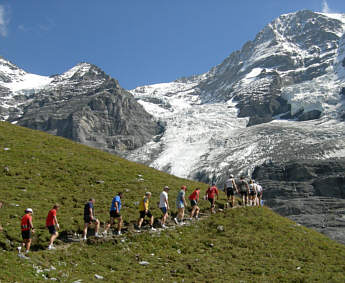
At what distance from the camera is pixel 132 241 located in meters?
24.8

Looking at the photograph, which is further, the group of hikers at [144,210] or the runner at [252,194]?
the runner at [252,194]

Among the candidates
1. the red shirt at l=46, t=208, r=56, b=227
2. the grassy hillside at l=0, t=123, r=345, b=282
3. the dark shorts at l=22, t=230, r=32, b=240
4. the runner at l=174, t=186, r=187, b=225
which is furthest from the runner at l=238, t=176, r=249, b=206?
the dark shorts at l=22, t=230, r=32, b=240

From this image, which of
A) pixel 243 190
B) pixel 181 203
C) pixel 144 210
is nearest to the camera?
pixel 144 210

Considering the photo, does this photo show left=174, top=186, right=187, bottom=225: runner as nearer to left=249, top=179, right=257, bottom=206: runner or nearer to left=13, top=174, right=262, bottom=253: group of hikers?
left=13, top=174, right=262, bottom=253: group of hikers

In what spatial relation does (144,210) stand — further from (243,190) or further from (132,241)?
(243,190)

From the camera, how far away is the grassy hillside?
20.8 meters

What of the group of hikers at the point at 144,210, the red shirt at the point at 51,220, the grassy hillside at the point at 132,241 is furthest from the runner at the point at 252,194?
the red shirt at the point at 51,220

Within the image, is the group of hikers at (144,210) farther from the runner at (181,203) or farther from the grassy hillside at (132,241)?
the grassy hillside at (132,241)

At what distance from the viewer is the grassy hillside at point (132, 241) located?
20.8 metres

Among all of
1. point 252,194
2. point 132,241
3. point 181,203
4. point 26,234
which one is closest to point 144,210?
point 132,241

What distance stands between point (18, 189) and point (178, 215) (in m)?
11.6

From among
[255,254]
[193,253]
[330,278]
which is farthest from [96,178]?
[330,278]

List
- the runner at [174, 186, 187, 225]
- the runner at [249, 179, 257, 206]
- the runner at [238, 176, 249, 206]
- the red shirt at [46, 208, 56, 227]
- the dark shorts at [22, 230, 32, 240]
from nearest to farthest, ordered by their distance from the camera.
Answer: the dark shorts at [22, 230, 32, 240], the red shirt at [46, 208, 56, 227], the runner at [174, 186, 187, 225], the runner at [238, 176, 249, 206], the runner at [249, 179, 257, 206]

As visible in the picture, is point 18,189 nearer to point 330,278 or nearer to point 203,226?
point 203,226
